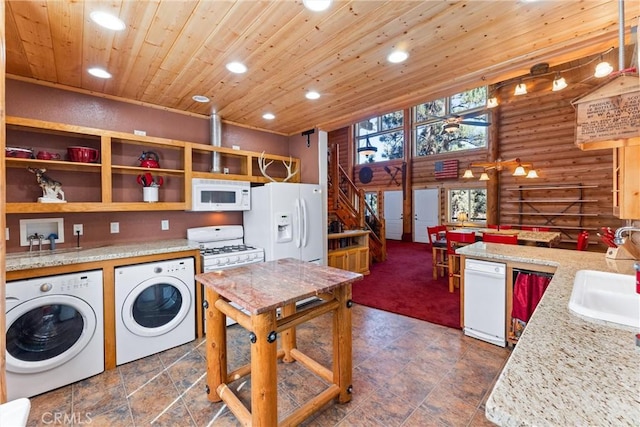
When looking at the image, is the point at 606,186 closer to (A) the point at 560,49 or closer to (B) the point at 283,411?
(A) the point at 560,49

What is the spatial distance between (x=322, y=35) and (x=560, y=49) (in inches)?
71.9

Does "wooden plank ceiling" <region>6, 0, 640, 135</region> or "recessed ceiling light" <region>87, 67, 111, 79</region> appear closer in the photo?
"wooden plank ceiling" <region>6, 0, 640, 135</region>

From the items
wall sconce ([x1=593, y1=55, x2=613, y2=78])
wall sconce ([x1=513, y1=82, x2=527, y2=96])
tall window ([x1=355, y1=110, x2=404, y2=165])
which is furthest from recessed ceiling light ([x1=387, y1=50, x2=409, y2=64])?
tall window ([x1=355, y1=110, x2=404, y2=165])

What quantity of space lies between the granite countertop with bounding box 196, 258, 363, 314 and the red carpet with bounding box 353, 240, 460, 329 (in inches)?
78.3

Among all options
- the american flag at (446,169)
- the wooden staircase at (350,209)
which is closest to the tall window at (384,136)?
the american flag at (446,169)

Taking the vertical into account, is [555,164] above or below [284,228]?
above

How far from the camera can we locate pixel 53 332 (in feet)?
7.17

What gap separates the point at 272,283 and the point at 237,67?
187cm

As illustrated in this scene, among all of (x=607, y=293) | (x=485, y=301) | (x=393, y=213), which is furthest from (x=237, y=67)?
(x=393, y=213)

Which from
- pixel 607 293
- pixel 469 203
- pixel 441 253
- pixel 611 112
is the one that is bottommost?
pixel 441 253

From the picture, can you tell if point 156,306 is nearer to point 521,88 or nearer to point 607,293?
point 607,293

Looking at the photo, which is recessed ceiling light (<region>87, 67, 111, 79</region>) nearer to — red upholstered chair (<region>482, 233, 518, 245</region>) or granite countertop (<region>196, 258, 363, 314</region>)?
granite countertop (<region>196, 258, 363, 314</region>)

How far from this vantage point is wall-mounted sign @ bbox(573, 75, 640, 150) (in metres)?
0.97

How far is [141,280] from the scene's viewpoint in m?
2.55
